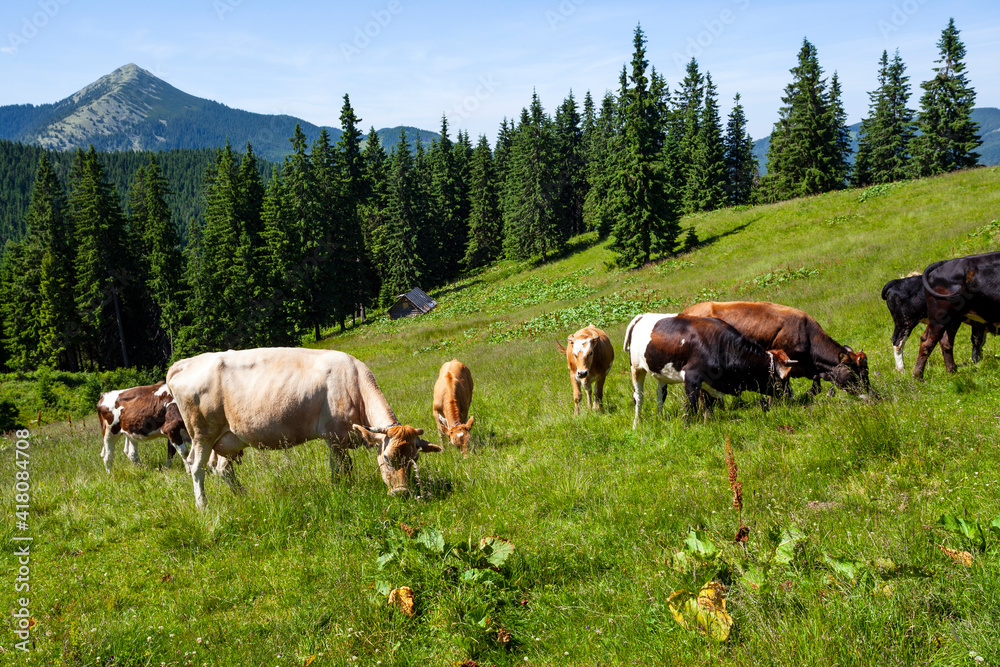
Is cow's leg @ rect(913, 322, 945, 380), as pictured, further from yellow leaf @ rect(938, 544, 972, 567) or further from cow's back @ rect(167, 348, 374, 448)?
cow's back @ rect(167, 348, 374, 448)

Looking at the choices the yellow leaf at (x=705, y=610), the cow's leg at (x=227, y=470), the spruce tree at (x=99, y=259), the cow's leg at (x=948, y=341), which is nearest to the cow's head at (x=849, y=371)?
the cow's leg at (x=948, y=341)

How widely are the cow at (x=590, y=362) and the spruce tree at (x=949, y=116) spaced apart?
60.6 m

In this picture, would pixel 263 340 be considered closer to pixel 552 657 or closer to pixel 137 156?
pixel 552 657

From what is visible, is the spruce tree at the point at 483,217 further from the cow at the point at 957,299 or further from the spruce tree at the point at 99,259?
the cow at the point at 957,299

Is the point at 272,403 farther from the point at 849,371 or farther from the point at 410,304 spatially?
the point at 410,304

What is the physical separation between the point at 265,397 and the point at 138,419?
17.6ft

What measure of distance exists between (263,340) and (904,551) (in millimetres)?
48979

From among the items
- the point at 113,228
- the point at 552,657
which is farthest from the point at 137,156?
the point at 552,657

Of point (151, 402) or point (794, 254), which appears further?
point (794, 254)

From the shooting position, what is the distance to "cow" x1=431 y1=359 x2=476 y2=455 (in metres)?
9.23

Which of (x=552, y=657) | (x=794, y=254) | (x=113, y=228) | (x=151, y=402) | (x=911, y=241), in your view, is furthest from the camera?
(x=113, y=228)

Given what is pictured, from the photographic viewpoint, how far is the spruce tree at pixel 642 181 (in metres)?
42.2

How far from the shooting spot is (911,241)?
23109 millimetres

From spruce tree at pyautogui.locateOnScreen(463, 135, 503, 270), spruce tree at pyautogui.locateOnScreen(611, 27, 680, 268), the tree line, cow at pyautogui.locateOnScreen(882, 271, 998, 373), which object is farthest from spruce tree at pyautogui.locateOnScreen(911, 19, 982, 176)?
cow at pyautogui.locateOnScreen(882, 271, 998, 373)
